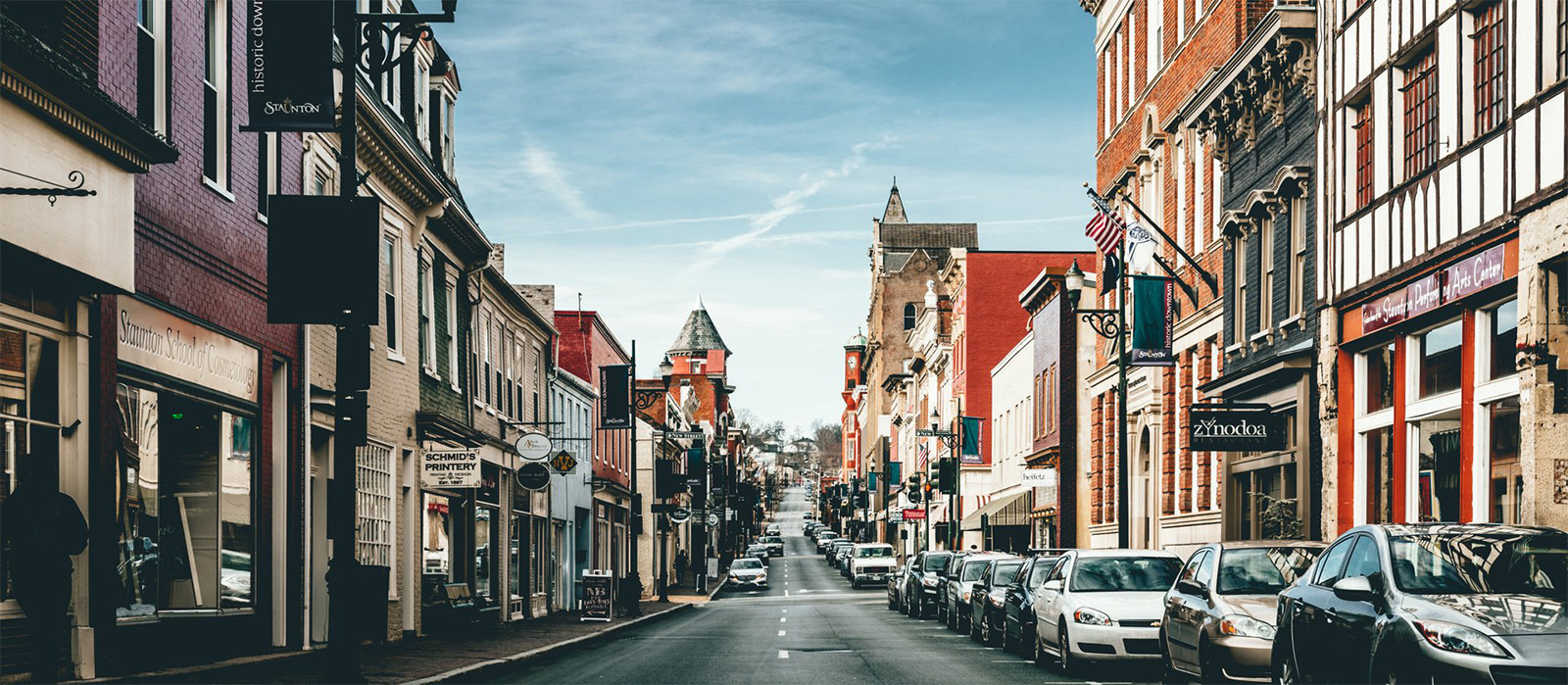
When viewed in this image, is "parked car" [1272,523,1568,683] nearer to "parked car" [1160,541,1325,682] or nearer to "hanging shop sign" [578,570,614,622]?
"parked car" [1160,541,1325,682]

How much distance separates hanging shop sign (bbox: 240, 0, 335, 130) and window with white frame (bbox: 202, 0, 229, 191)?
275 centimetres

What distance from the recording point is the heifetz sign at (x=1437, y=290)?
19.6 meters

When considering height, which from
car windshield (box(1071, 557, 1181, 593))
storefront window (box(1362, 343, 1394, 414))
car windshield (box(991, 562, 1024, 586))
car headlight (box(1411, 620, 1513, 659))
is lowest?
car windshield (box(991, 562, 1024, 586))

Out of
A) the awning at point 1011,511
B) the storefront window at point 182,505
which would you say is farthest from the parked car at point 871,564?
the storefront window at point 182,505

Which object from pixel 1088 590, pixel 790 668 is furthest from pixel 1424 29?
pixel 790 668

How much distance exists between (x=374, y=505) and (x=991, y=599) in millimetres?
9565

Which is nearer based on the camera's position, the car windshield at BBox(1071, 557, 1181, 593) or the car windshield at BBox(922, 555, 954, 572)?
the car windshield at BBox(1071, 557, 1181, 593)

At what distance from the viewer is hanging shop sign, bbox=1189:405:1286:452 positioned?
26.4 metres

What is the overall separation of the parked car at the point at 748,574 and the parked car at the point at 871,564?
3878 mm

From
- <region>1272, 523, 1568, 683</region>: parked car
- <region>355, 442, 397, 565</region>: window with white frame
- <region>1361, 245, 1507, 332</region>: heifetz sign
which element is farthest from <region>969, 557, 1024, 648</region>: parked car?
<region>1272, 523, 1568, 683</region>: parked car

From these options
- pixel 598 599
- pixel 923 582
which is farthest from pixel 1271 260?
pixel 598 599

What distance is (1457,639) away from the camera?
10023 millimetres

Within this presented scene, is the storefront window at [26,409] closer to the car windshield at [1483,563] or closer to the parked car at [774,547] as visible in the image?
the car windshield at [1483,563]

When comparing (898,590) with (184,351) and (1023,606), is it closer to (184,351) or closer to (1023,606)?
(1023,606)
